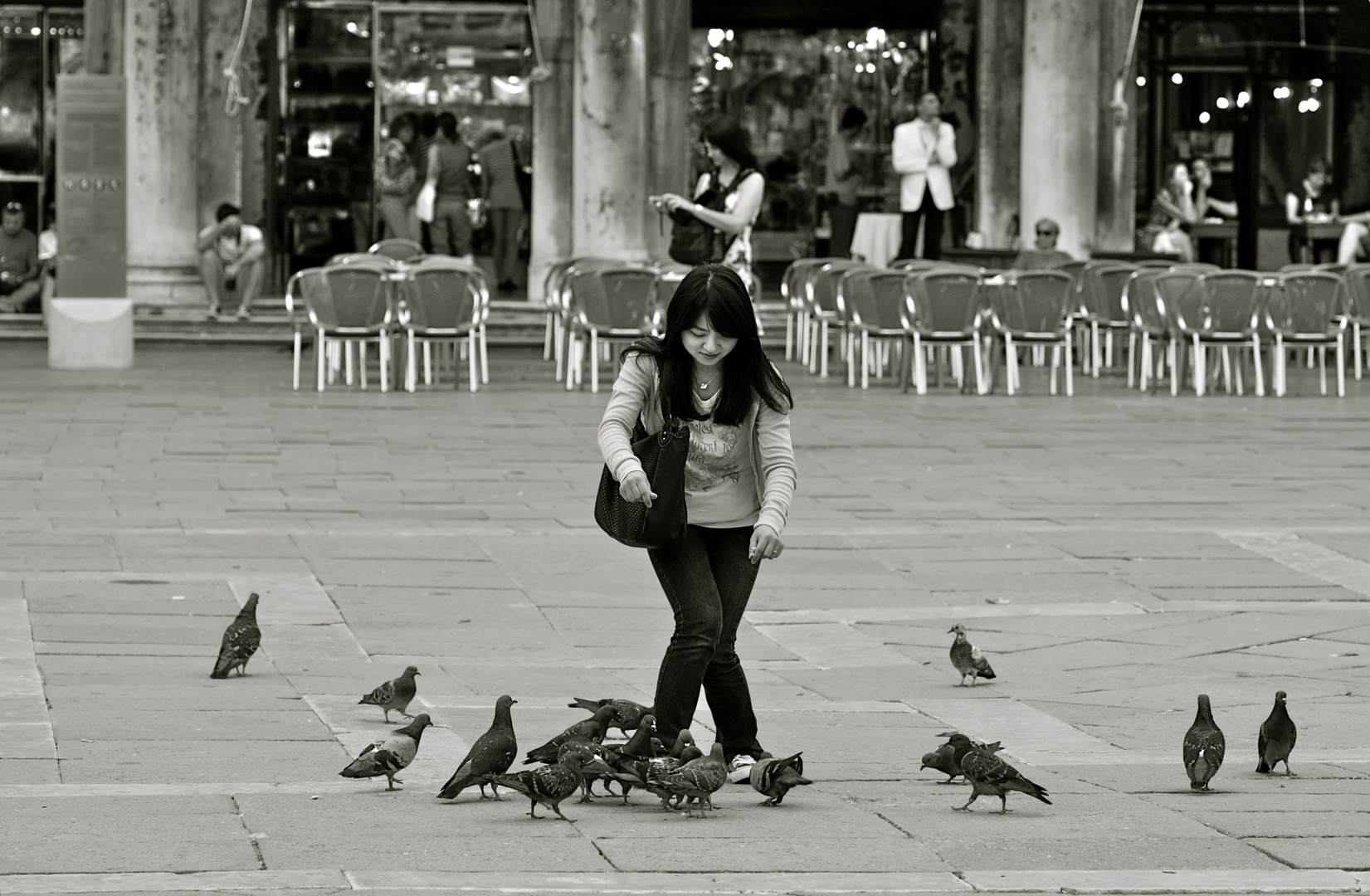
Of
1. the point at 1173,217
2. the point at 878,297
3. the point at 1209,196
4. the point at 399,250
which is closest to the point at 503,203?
the point at 399,250

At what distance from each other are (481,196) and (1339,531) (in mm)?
14133

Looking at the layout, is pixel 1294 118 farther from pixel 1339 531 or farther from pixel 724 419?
pixel 724 419

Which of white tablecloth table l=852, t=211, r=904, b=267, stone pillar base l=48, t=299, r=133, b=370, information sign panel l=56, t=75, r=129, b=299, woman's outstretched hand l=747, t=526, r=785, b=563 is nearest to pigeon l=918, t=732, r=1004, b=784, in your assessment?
woman's outstretched hand l=747, t=526, r=785, b=563

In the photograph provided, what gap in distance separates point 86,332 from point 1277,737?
1360 cm

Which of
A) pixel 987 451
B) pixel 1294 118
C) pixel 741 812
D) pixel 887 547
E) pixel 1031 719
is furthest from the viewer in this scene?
pixel 1294 118

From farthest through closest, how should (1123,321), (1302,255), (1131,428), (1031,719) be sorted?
1. (1302,255)
2. (1123,321)
3. (1131,428)
4. (1031,719)

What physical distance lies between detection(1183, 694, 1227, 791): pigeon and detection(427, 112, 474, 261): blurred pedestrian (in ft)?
55.9

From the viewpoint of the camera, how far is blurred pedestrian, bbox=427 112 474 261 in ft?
73.9

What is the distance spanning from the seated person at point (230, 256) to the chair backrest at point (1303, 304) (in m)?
8.77

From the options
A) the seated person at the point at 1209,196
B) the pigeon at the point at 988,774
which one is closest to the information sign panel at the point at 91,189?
the seated person at the point at 1209,196

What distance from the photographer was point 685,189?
23797 millimetres

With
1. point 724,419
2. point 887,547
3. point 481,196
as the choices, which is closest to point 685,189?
point 481,196

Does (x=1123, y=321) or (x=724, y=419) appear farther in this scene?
(x=1123, y=321)

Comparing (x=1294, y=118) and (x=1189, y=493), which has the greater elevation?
(x=1294, y=118)
